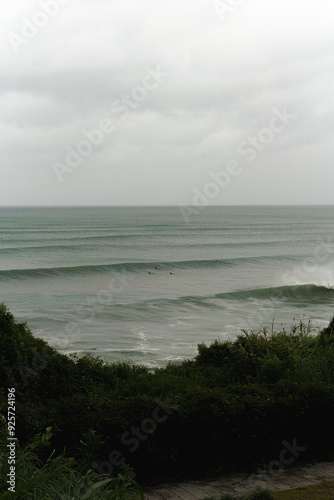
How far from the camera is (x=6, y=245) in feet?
180

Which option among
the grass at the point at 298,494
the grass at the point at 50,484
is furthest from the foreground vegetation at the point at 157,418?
the grass at the point at 298,494

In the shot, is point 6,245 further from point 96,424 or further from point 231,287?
point 96,424

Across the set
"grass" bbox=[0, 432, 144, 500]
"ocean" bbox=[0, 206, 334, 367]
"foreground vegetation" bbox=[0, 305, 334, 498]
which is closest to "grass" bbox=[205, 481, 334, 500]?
"foreground vegetation" bbox=[0, 305, 334, 498]

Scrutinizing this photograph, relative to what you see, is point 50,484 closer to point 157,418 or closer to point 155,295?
point 157,418

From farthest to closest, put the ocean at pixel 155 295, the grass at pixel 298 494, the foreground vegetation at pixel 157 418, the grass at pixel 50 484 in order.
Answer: the ocean at pixel 155 295 < the foreground vegetation at pixel 157 418 < the grass at pixel 298 494 < the grass at pixel 50 484

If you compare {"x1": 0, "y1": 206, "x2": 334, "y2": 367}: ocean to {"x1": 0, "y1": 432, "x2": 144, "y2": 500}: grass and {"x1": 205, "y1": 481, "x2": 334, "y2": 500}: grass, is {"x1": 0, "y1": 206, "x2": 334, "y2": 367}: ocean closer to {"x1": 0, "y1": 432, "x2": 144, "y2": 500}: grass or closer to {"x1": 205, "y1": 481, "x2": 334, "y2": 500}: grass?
{"x1": 205, "y1": 481, "x2": 334, "y2": 500}: grass

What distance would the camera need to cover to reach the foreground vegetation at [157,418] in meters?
5.31

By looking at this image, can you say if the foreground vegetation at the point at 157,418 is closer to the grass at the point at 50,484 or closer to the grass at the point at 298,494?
the grass at the point at 50,484

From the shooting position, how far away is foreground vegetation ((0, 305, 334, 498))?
5312mm

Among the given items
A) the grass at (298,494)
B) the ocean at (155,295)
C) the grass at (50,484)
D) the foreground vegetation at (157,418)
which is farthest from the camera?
the ocean at (155,295)

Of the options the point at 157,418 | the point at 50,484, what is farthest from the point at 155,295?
the point at 50,484

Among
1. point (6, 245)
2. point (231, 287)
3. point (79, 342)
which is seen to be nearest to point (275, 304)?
point (231, 287)

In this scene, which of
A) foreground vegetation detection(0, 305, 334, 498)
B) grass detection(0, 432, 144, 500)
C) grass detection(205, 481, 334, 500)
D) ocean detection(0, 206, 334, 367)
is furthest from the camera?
ocean detection(0, 206, 334, 367)

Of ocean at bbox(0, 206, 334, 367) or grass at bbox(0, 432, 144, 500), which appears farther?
ocean at bbox(0, 206, 334, 367)
